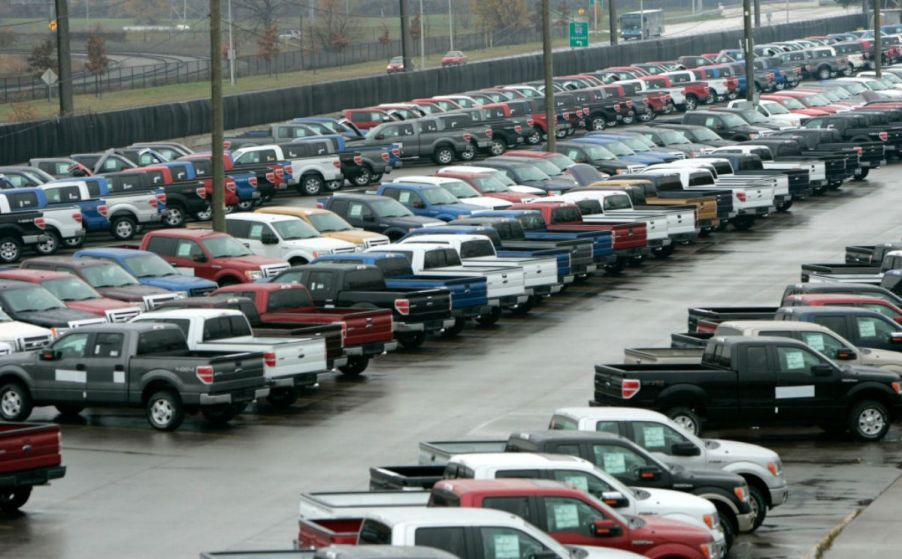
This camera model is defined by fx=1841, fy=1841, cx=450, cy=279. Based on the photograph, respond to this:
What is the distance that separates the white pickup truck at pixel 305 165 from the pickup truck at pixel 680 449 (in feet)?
115

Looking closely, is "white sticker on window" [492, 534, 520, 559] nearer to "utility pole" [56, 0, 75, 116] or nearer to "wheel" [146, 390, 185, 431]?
"wheel" [146, 390, 185, 431]

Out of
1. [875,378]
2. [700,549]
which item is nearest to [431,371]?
[875,378]

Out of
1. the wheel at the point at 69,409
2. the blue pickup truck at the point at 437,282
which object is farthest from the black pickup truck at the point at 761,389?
the blue pickup truck at the point at 437,282

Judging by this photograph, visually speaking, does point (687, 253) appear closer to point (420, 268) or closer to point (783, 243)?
point (783, 243)

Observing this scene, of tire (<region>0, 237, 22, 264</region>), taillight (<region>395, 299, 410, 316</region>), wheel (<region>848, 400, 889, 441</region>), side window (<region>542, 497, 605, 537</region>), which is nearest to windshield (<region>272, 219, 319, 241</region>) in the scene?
tire (<region>0, 237, 22, 264</region>)

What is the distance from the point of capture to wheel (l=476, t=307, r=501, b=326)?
1409 inches

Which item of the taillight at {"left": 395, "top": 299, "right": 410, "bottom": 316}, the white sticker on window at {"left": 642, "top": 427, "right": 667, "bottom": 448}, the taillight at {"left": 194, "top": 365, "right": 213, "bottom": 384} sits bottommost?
the white sticker on window at {"left": 642, "top": 427, "right": 667, "bottom": 448}

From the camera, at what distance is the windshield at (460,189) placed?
157 ft

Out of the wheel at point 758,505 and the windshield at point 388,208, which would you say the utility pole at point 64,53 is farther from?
the wheel at point 758,505

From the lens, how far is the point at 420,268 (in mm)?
35812

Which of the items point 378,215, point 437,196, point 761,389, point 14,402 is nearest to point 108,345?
point 14,402

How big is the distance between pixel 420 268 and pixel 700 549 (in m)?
19.2

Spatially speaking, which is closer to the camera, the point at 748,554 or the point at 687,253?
the point at 748,554

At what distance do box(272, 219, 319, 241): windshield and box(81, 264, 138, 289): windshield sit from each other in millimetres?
5851
